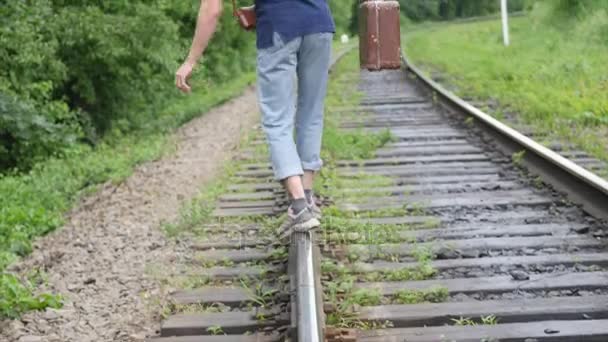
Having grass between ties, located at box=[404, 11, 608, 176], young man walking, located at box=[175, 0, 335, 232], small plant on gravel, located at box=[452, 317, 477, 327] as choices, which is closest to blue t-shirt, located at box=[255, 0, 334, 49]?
young man walking, located at box=[175, 0, 335, 232]

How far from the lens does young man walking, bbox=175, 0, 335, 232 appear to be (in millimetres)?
4035

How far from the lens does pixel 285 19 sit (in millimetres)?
4039

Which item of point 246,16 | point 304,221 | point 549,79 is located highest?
point 549,79

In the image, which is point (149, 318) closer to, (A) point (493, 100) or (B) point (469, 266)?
(B) point (469, 266)

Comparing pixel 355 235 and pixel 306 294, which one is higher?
pixel 355 235

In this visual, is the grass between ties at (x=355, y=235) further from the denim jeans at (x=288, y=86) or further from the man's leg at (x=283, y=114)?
the denim jeans at (x=288, y=86)

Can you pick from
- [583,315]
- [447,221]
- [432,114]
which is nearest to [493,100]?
[432,114]

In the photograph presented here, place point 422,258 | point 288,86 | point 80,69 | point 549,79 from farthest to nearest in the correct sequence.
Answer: point 549,79
point 80,69
point 422,258
point 288,86

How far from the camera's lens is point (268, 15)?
13.3 ft

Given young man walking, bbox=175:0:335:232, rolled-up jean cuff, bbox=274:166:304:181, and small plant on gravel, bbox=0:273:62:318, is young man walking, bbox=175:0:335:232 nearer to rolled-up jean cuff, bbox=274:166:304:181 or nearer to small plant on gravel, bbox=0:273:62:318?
rolled-up jean cuff, bbox=274:166:304:181

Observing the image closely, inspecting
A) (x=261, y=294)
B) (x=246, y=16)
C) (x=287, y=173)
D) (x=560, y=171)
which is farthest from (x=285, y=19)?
(x=560, y=171)

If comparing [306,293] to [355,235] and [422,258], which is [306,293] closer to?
[422,258]

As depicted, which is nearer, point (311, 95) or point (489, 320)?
point (489, 320)

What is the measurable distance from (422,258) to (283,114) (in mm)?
1089
